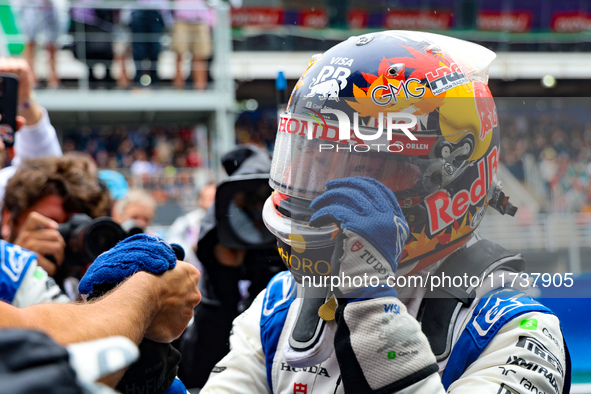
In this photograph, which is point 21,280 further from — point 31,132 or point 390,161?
point 390,161

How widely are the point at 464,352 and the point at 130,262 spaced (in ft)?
2.25

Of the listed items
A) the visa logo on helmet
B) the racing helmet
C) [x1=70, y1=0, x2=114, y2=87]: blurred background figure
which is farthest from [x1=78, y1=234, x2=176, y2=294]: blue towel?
[x1=70, y1=0, x2=114, y2=87]: blurred background figure

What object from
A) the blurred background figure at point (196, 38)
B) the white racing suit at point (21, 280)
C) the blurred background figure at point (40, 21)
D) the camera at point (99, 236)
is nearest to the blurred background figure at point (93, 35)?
Answer: the blurred background figure at point (40, 21)

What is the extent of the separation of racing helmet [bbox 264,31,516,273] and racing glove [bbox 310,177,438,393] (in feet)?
0.46

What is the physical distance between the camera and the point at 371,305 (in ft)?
3.35

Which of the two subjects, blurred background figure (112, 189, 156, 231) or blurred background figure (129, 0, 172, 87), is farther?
blurred background figure (129, 0, 172, 87)

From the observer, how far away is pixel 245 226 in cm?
212

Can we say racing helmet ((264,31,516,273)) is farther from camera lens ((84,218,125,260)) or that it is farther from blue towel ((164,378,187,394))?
camera lens ((84,218,125,260))

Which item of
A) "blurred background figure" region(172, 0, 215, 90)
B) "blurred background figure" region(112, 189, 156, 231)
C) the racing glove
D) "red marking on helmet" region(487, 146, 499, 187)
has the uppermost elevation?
"blurred background figure" region(172, 0, 215, 90)

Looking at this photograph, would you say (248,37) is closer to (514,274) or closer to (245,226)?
(245,226)

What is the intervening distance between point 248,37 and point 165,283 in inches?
35.6

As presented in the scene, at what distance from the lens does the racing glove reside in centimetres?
101

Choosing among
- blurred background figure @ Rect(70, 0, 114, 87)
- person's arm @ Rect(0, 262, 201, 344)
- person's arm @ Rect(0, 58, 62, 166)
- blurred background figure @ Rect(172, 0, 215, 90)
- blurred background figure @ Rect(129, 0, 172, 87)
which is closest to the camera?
person's arm @ Rect(0, 262, 201, 344)

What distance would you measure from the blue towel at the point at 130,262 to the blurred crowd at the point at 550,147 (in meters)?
0.77
